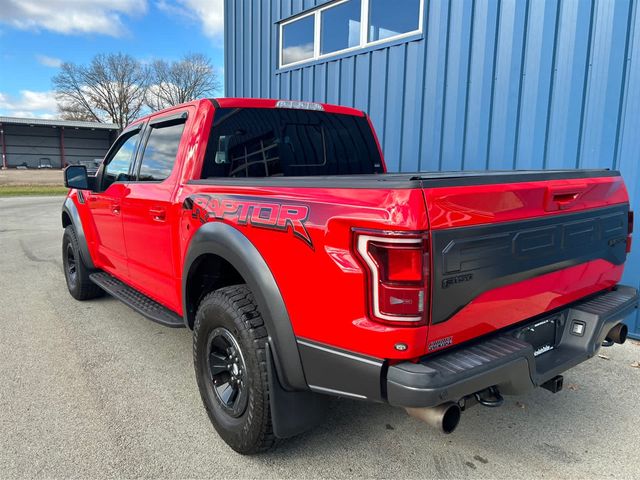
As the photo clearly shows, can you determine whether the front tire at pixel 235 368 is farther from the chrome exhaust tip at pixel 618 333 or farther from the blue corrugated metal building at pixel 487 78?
the blue corrugated metal building at pixel 487 78

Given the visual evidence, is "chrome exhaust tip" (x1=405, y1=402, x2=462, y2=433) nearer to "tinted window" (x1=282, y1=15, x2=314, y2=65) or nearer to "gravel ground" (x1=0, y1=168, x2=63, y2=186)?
"tinted window" (x1=282, y1=15, x2=314, y2=65)

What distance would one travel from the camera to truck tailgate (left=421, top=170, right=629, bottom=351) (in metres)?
1.86

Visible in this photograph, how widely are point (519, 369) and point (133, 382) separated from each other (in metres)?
2.59

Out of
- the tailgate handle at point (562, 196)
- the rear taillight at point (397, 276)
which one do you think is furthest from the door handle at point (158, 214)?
the tailgate handle at point (562, 196)

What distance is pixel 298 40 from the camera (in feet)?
25.7

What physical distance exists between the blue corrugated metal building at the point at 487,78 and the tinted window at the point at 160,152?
3.25m

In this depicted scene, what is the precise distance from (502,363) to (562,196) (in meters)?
0.92

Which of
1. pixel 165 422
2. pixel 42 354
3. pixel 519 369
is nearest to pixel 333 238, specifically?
pixel 519 369

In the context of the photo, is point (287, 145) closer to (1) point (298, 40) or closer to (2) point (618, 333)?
(2) point (618, 333)

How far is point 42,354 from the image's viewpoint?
3883mm

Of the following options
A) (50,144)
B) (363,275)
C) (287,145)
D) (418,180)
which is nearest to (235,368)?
(363,275)

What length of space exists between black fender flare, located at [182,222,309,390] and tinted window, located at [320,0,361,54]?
5026mm

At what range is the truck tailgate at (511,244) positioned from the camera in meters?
1.86

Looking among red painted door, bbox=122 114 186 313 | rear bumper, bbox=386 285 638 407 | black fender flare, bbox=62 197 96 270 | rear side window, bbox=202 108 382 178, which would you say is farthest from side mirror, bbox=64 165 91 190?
rear bumper, bbox=386 285 638 407
